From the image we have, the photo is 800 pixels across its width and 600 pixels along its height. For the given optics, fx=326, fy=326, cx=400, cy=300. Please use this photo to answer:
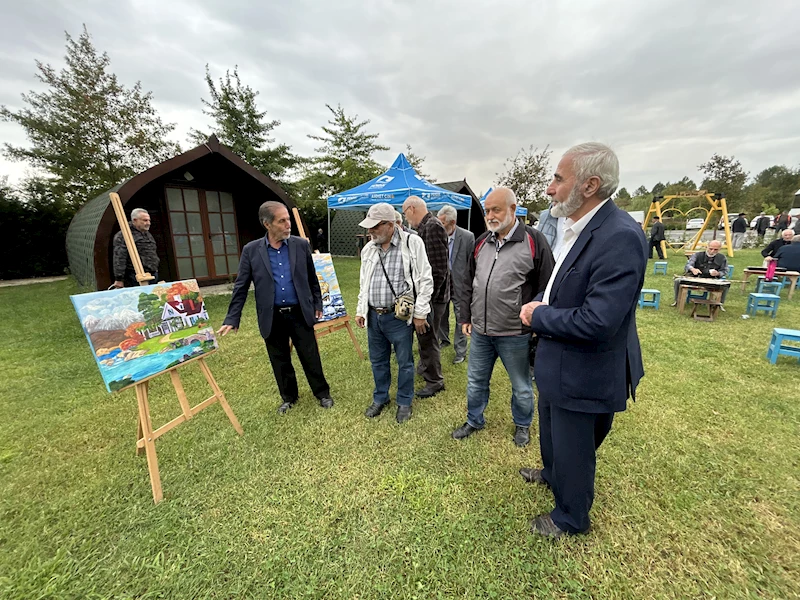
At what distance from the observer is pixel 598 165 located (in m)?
1.28

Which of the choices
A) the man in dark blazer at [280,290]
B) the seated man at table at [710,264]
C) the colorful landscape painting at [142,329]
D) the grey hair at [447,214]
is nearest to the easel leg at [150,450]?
the colorful landscape painting at [142,329]

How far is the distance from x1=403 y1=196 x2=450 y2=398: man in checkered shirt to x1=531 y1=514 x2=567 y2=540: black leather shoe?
1523mm

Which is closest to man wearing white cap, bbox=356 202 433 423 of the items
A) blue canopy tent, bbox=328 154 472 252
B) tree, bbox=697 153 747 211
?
blue canopy tent, bbox=328 154 472 252

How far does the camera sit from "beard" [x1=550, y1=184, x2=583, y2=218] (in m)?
1.33

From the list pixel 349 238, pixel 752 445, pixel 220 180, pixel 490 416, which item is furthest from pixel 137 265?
pixel 349 238

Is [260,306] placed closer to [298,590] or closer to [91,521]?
[91,521]

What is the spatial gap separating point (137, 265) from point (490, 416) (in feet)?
9.96

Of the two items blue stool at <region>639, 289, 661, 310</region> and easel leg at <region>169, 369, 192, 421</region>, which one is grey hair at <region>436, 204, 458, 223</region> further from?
blue stool at <region>639, 289, 661, 310</region>

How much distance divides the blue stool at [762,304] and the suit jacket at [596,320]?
6035mm

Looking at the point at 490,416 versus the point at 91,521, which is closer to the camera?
the point at 91,521

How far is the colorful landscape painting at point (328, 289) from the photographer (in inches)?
157

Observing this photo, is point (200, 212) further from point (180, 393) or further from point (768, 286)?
point (768, 286)

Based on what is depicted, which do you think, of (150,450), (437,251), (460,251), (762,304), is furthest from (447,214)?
(762,304)

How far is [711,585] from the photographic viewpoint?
150 cm
